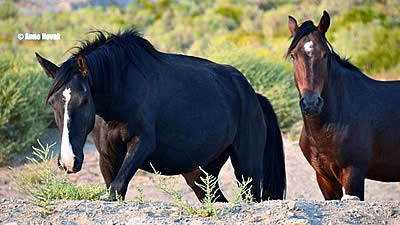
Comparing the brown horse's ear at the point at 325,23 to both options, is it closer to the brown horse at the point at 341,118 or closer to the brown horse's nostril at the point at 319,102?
the brown horse at the point at 341,118

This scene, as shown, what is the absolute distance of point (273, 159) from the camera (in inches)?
305

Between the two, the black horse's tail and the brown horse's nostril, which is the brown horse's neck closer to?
the brown horse's nostril

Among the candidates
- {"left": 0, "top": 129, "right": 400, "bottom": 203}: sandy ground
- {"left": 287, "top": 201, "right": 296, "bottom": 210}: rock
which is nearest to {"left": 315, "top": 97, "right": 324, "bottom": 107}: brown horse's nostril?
{"left": 287, "top": 201, "right": 296, "bottom": 210}: rock

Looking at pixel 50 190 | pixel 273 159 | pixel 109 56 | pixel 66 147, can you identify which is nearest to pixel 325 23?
pixel 273 159

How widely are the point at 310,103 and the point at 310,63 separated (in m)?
0.40

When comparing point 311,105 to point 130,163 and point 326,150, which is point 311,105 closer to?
point 326,150

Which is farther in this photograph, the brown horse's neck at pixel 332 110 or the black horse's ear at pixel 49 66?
the brown horse's neck at pixel 332 110

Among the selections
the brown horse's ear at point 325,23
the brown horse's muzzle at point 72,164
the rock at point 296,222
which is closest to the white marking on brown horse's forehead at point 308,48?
the brown horse's ear at point 325,23

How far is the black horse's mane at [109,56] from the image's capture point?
219 inches

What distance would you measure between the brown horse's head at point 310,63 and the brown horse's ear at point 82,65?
193 cm

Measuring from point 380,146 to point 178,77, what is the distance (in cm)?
203

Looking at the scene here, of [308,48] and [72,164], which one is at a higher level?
[308,48]

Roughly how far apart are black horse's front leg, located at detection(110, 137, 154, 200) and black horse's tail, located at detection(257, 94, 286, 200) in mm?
2063

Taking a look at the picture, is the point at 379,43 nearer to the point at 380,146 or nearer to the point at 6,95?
the point at 6,95
